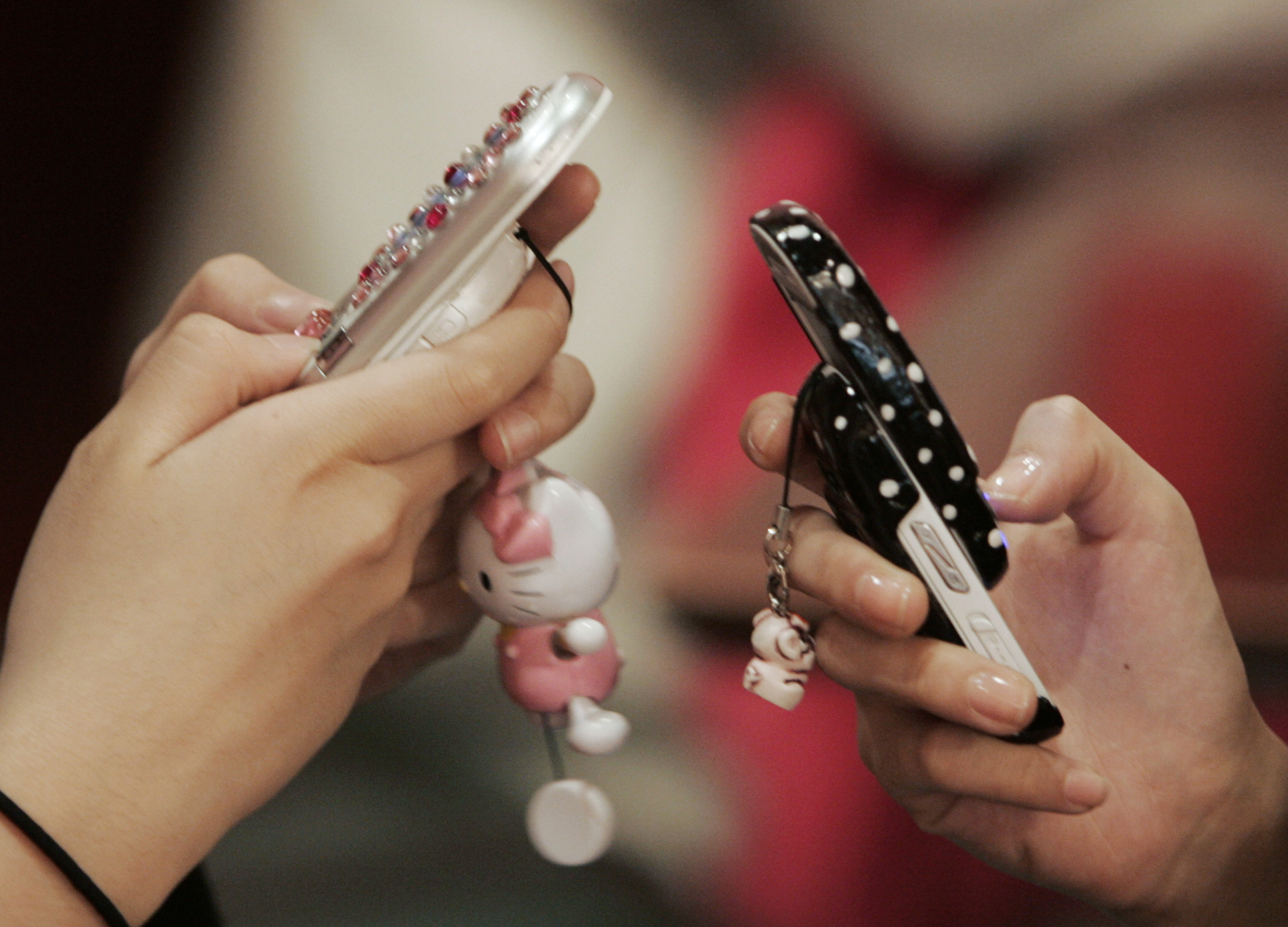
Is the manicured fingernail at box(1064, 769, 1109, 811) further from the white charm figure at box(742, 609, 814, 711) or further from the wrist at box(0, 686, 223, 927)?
the wrist at box(0, 686, 223, 927)

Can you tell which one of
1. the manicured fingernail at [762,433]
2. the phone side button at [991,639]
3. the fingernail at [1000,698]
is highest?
the manicured fingernail at [762,433]

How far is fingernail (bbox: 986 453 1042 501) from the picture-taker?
354 millimetres

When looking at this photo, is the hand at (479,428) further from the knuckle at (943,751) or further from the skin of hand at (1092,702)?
the knuckle at (943,751)

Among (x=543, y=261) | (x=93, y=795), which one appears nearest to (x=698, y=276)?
(x=543, y=261)

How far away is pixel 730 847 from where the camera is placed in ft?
1.74

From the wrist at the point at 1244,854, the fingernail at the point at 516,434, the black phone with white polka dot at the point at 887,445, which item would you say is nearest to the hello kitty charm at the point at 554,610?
the fingernail at the point at 516,434

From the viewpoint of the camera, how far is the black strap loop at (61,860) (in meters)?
0.30

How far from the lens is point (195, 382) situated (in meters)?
0.36

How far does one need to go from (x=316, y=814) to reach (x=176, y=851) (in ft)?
0.87

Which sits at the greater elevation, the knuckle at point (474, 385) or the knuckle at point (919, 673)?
the knuckle at point (474, 385)

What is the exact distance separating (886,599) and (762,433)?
9 cm

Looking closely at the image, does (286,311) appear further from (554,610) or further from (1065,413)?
(1065,413)

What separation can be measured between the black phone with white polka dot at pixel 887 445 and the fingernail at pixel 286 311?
26cm

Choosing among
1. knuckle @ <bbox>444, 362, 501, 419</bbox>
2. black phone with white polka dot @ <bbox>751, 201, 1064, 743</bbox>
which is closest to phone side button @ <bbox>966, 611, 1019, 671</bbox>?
black phone with white polka dot @ <bbox>751, 201, 1064, 743</bbox>
